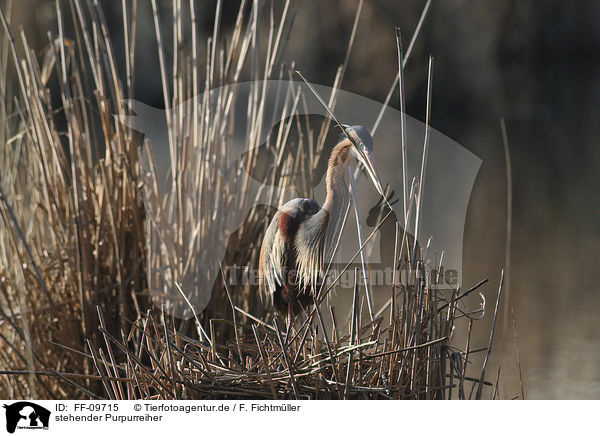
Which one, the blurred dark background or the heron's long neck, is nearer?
the heron's long neck

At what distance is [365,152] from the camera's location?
2.24ft

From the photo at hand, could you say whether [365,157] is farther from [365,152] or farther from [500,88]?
[500,88]

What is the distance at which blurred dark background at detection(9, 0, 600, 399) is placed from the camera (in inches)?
33.9

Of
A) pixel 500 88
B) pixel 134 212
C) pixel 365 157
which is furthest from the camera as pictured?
pixel 500 88

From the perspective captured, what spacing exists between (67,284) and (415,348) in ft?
1.65

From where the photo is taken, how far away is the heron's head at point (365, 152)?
0.68 metres

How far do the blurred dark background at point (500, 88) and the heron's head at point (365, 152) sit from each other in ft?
0.38
